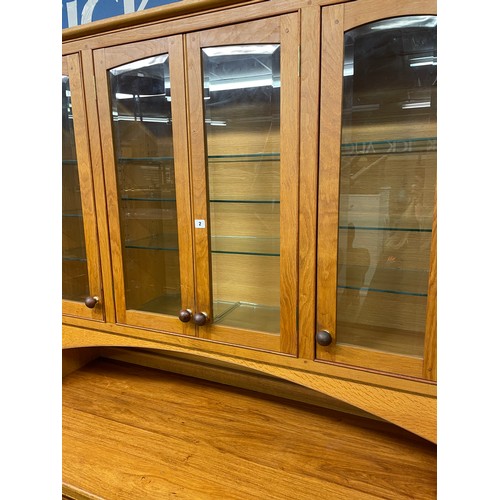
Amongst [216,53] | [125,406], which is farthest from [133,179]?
[125,406]

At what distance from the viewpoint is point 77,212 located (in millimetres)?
1282

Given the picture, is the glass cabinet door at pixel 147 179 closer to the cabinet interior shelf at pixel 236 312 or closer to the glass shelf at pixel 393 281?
the cabinet interior shelf at pixel 236 312

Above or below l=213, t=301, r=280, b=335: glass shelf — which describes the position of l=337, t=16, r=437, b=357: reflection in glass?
above

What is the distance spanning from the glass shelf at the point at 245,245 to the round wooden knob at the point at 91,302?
45cm

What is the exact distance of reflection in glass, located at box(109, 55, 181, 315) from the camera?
1101 mm

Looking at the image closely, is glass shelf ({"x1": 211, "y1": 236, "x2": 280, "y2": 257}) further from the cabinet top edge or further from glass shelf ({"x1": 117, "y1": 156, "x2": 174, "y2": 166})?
the cabinet top edge

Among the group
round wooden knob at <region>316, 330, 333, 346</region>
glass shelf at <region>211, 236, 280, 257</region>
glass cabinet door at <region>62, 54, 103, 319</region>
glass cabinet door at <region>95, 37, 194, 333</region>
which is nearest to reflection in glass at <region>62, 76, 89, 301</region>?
glass cabinet door at <region>62, 54, 103, 319</region>

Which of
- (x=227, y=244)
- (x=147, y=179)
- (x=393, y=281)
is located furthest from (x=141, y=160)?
(x=393, y=281)

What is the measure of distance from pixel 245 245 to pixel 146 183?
14.9 inches

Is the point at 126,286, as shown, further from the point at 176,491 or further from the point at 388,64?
the point at 388,64

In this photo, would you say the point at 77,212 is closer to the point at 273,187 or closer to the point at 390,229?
the point at 273,187

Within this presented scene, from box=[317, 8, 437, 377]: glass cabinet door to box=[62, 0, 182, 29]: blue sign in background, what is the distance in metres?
0.76

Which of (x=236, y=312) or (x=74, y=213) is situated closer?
(x=236, y=312)

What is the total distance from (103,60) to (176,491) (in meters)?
1.18
